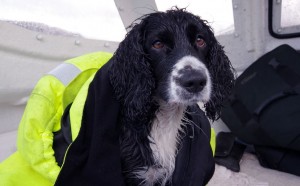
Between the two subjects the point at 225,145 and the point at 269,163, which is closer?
the point at 269,163

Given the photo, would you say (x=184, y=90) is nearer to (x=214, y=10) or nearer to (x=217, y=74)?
(x=217, y=74)

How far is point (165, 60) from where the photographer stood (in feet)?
4.53

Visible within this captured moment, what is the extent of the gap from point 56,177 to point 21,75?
3.87ft

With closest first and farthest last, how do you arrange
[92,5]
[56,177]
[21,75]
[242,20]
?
[56,177] → [21,75] → [92,5] → [242,20]

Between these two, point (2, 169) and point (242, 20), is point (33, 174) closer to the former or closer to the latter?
point (2, 169)

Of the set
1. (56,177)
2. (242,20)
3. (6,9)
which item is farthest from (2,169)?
(242,20)

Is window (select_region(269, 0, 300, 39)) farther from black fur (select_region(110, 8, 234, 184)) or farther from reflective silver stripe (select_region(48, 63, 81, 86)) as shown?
reflective silver stripe (select_region(48, 63, 81, 86))

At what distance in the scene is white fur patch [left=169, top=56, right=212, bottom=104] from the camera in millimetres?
1298

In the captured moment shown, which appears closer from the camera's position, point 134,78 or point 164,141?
point 134,78

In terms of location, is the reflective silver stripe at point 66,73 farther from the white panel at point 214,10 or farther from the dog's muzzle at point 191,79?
the white panel at point 214,10

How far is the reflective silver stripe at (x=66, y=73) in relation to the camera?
1.54 metres

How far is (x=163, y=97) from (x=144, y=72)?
0.15 m

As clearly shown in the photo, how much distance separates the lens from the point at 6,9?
2365 millimetres

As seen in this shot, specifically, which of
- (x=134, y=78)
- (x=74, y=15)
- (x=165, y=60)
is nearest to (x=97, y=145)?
(x=134, y=78)
